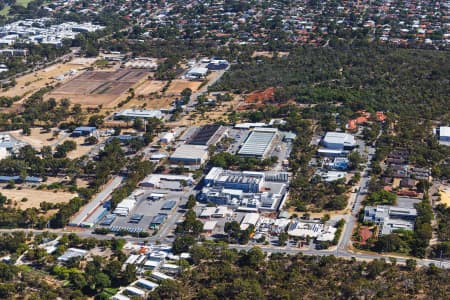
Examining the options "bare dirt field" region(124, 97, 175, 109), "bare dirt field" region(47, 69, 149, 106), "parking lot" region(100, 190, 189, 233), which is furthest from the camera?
"bare dirt field" region(47, 69, 149, 106)

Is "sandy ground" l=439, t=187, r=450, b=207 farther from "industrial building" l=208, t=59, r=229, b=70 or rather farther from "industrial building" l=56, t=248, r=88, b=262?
"industrial building" l=208, t=59, r=229, b=70

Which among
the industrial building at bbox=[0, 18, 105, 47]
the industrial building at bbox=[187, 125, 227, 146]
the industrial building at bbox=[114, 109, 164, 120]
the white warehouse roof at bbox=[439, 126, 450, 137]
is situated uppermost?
the white warehouse roof at bbox=[439, 126, 450, 137]

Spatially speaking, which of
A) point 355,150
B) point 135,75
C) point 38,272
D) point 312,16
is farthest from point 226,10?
point 38,272

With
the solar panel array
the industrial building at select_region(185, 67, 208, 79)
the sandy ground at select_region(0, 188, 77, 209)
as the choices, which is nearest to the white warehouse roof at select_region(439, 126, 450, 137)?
the solar panel array

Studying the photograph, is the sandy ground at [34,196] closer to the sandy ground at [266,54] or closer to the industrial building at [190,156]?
the industrial building at [190,156]

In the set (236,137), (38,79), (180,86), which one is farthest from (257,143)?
(38,79)

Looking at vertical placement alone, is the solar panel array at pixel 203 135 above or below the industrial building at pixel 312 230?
below

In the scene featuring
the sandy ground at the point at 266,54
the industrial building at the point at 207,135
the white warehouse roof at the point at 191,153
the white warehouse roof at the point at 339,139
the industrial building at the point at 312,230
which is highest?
the industrial building at the point at 312,230

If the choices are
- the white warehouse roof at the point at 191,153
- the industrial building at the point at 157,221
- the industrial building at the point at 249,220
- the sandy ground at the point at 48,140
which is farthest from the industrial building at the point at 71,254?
the sandy ground at the point at 48,140
